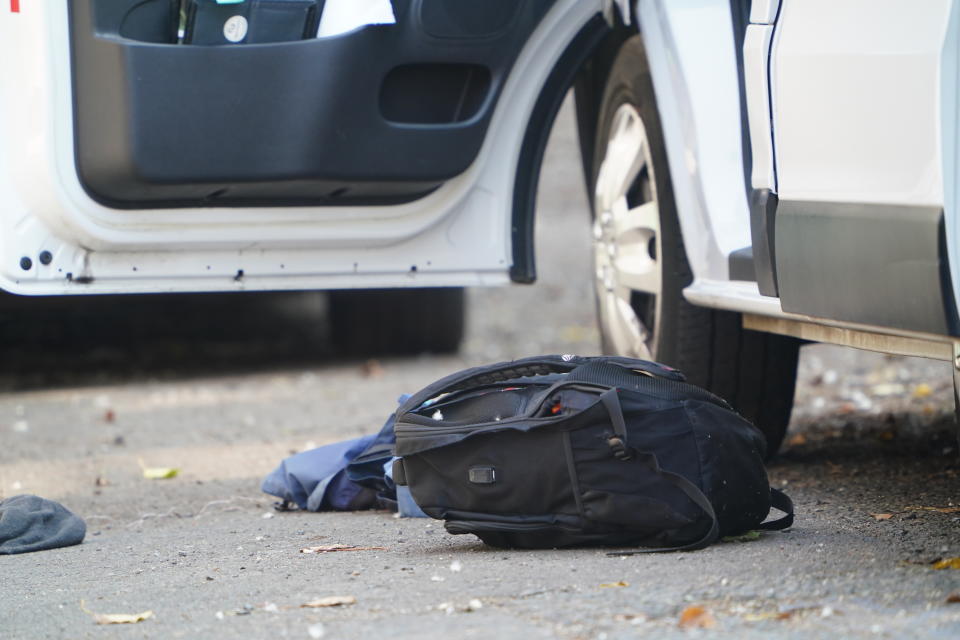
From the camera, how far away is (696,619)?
6.53 feet

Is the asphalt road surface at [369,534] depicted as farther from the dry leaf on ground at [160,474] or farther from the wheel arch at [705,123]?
the wheel arch at [705,123]

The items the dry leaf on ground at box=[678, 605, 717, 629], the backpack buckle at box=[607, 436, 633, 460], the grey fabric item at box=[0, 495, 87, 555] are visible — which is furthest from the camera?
the grey fabric item at box=[0, 495, 87, 555]

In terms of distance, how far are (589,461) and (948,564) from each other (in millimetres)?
659

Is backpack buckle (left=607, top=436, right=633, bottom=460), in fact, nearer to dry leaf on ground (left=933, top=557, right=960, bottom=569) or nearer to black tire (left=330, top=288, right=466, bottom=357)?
dry leaf on ground (left=933, top=557, right=960, bottom=569)

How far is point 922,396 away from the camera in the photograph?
16.7 ft

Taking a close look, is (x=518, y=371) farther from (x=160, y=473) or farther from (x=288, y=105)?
(x=160, y=473)

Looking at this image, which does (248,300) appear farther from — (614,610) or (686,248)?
(614,610)

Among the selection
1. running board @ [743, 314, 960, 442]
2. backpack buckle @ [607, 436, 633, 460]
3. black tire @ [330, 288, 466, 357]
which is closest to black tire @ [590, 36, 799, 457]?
running board @ [743, 314, 960, 442]

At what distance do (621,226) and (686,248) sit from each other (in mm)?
465

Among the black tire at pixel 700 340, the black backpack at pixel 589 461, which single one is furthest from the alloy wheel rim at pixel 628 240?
the black backpack at pixel 589 461

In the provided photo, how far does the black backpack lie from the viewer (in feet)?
8.04

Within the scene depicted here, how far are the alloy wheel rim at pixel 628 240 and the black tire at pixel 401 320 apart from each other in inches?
121

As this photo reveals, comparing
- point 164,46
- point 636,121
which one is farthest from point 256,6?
point 636,121

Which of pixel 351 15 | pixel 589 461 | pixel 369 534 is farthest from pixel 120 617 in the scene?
pixel 351 15
